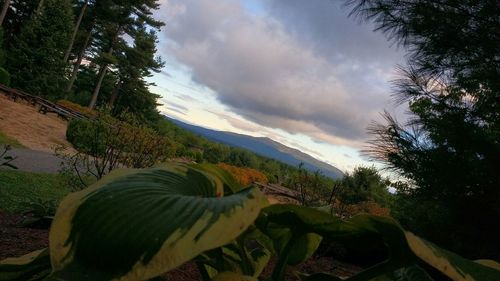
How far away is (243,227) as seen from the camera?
2.27 ft

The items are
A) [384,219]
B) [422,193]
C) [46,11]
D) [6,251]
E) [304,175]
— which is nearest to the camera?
[384,219]

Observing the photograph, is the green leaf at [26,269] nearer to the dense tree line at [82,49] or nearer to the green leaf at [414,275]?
the green leaf at [414,275]

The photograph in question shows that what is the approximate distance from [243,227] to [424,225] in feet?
14.9

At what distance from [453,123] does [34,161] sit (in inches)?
546

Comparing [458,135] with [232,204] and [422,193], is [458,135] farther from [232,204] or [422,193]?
[232,204]

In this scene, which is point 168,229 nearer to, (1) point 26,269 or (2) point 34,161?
(1) point 26,269

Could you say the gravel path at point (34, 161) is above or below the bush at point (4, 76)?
below

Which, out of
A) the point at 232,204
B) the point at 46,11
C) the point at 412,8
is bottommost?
the point at 232,204

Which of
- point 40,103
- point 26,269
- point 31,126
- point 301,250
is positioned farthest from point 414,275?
point 40,103

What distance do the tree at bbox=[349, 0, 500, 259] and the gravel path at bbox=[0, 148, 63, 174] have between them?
34.7ft

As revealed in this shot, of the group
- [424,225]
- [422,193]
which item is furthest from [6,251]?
[424,225]

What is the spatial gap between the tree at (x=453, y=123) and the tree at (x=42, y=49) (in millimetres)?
27399

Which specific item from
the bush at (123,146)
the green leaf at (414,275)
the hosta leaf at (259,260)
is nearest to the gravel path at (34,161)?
the bush at (123,146)

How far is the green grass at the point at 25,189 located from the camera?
312 inches
